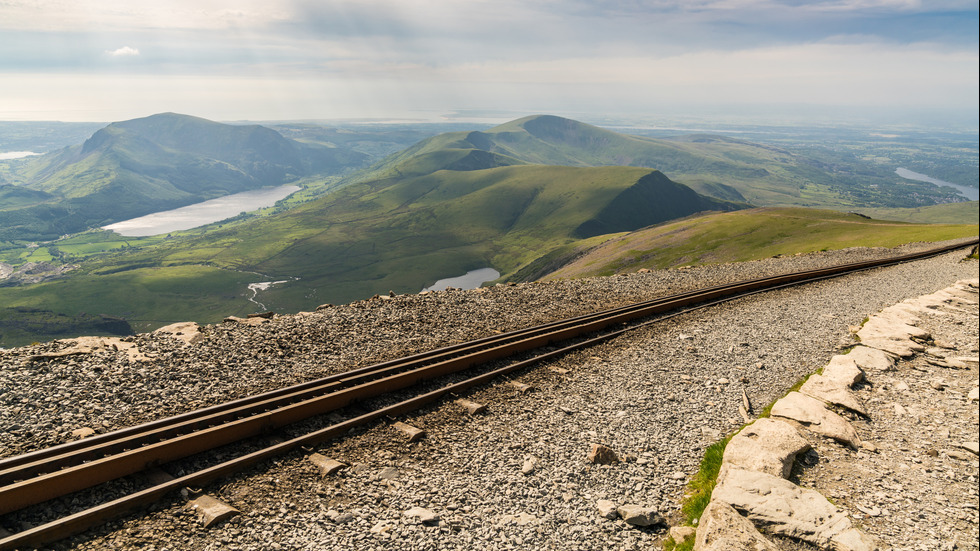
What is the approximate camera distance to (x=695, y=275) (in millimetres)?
34625

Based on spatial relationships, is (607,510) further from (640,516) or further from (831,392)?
(831,392)

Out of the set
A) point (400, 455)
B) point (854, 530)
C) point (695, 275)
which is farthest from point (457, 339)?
point (695, 275)

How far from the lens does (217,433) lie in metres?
10.1

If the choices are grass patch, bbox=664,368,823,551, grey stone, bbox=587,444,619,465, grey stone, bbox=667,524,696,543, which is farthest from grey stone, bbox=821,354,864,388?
grey stone, bbox=667,524,696,543

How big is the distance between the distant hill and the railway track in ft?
232

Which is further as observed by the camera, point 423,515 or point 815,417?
point 815,417

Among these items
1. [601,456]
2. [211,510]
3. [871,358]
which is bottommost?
[871,358]

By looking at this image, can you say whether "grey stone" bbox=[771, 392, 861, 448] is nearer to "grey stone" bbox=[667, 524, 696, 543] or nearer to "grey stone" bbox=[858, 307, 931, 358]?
"grey stone" bbox=[667, 524, 696, 543]

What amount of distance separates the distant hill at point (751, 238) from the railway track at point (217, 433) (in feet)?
232

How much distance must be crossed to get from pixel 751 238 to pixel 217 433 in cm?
11815

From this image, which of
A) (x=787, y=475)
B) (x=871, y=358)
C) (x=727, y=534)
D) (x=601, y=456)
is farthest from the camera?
(x=871, y=358)

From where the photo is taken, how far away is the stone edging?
25.9 feet

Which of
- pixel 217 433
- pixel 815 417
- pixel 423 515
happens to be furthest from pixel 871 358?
pixel 217 433

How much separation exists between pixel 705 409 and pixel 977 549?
224 inches
